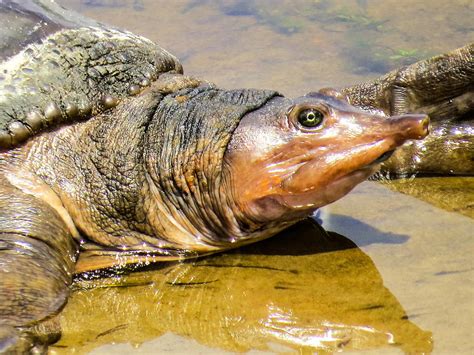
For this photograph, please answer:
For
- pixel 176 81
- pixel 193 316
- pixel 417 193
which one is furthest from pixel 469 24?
pixel 193 316

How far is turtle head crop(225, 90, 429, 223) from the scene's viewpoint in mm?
3936

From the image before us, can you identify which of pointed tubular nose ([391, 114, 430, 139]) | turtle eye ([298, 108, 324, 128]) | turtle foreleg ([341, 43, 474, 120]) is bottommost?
turtle foreleg ([341, 43, 474, 120])

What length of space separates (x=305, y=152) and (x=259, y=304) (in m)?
0.72

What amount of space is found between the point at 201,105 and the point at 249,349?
1413 millimetres

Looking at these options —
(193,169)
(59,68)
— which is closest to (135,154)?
(193,169)

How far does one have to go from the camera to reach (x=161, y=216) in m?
4.34

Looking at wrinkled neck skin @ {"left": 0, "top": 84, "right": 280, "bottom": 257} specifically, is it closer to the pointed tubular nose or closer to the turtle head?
the turtle head

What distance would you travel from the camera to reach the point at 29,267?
3.79 m

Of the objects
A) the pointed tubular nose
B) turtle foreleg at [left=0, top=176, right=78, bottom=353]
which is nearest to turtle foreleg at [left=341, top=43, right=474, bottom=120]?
the pointed tubular nose

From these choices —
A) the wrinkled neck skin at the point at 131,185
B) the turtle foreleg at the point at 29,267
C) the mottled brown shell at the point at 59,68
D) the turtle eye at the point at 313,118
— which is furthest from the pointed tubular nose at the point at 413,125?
the turtle foreleg at the point at 29,267

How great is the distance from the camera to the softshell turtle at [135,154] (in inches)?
156

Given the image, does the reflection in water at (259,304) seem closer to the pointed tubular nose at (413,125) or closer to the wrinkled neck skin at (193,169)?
the wrinkled neck skin at (193,169)

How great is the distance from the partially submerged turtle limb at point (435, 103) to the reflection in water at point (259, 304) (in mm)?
1011

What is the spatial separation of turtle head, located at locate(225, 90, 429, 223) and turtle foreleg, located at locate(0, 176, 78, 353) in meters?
0.87
